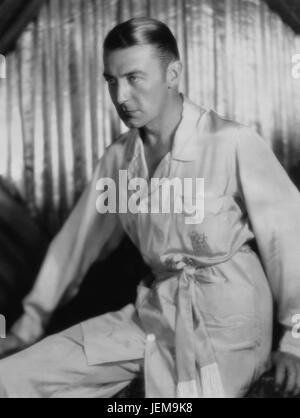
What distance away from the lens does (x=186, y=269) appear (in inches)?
58.2

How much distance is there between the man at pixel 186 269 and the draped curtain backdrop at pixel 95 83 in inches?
5.4

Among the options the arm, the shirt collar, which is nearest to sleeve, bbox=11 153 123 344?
the shirt collar

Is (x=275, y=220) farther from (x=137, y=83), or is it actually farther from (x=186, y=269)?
(x=137, y=83)

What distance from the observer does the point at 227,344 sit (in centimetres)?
143

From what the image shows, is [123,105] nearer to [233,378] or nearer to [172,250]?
[172,250]

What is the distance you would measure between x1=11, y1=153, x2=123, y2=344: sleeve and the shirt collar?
0.19 m

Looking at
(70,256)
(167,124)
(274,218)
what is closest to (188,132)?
(167,124)

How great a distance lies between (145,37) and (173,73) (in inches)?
4.1

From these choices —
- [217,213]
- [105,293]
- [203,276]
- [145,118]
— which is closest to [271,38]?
[145,118]

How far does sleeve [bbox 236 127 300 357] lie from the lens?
1443 millimetres

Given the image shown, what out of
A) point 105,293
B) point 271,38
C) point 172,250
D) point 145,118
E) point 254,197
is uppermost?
point 271,38

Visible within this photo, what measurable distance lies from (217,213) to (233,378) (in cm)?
34

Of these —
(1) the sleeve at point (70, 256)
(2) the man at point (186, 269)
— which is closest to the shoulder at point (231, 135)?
(2) the man at point (186, 269)

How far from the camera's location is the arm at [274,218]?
144 cm
